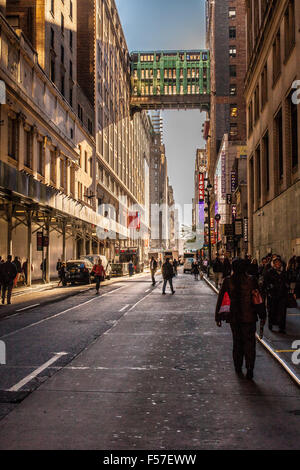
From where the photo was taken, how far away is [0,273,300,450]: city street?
16.0ft

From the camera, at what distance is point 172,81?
9012cm

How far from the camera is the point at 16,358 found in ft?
29.3

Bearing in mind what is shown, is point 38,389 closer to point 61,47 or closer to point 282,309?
point 282,309

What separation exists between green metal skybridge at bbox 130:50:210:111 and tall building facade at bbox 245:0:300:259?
50823 mm

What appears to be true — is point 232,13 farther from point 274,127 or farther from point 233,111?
point 274,127

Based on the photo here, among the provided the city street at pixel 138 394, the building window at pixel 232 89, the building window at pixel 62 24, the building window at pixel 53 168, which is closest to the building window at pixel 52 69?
the building window at pixel 62 24

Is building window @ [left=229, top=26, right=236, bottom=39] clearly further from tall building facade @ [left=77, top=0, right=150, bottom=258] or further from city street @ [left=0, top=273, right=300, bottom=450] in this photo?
city street @ [left=0, top=273, right=300, bottom=450]

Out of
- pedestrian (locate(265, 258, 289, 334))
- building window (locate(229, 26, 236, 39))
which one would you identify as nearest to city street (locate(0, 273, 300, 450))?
pedestrian (locate(265, 258, 289, 334))

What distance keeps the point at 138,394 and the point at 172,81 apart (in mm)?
89003

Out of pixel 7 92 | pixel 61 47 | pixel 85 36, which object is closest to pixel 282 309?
pixel 7 92

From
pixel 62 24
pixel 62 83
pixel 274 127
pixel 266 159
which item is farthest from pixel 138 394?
pixel 62 24

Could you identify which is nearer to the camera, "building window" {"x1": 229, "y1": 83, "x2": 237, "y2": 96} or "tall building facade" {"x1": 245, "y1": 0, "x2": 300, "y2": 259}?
"tall building facade" {"x1": 245, "y1": 0, "x2": 300, "y2": 259}

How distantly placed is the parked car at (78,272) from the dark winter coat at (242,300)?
26334mm
